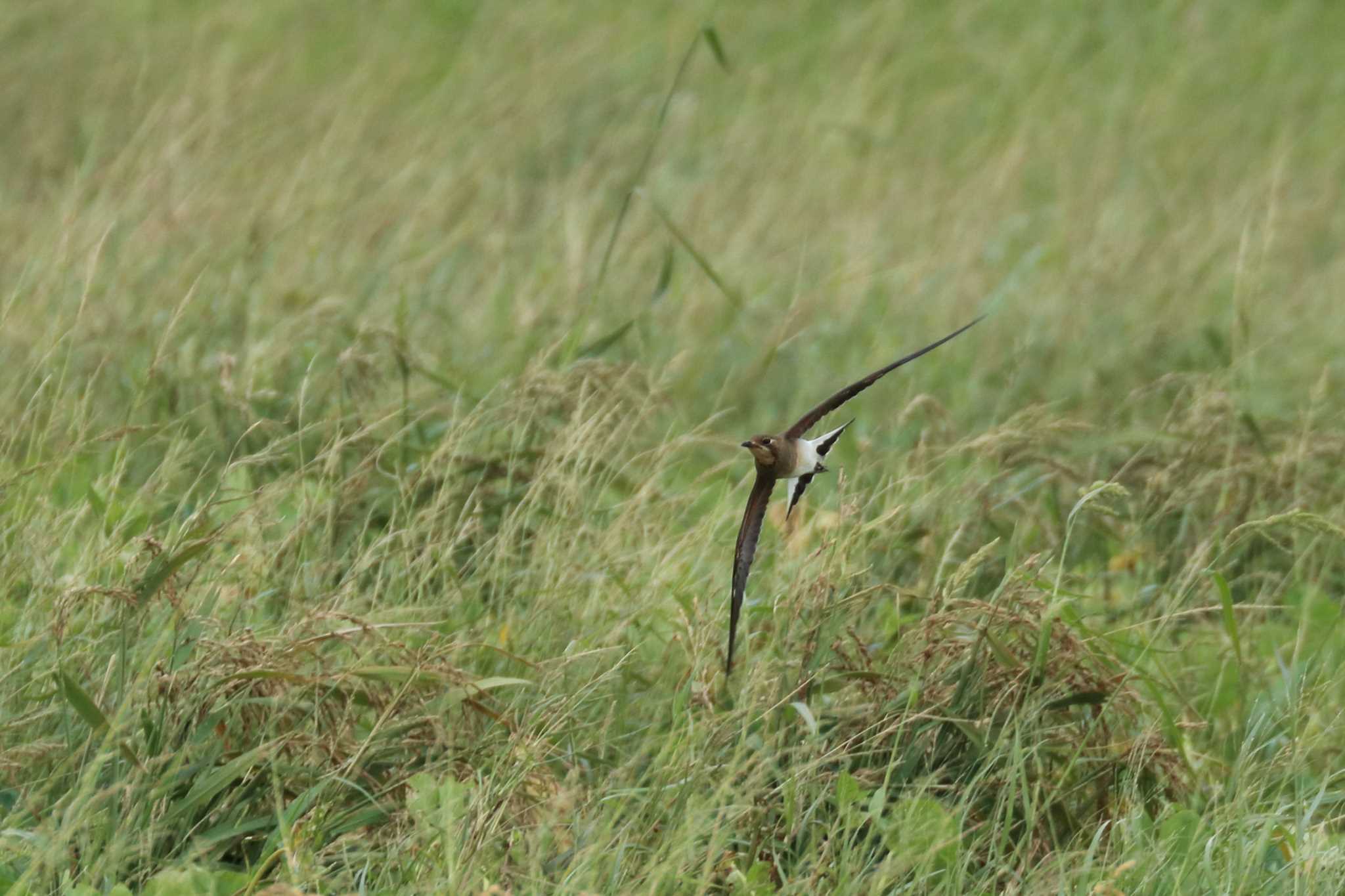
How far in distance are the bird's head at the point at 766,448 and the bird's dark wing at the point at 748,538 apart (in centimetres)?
2

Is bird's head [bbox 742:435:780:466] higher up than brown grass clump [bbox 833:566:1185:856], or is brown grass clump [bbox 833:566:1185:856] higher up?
bird's head [bbox 742:435:780:466]

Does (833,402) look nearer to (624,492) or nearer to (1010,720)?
(1010,720)

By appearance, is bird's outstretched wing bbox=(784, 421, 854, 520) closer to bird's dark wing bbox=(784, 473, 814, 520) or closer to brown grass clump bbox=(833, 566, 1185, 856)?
bird's dark wing bbox=(784, 473, 814, 520)

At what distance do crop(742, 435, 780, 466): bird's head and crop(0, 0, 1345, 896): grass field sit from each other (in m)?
0.28

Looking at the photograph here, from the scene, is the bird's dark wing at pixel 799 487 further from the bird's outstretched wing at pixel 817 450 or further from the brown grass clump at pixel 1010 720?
the brown grass clump at pixel 1010 720

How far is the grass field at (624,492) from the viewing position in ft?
7.43

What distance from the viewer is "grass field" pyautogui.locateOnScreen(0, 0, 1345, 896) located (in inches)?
89.2

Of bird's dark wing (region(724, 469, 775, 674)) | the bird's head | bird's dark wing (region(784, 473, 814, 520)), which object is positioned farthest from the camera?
bird's dark wing (region(784, 473, 814, 520))

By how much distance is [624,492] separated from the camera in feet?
10.8

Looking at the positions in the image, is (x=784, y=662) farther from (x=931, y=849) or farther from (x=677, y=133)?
(x=677, y=133)

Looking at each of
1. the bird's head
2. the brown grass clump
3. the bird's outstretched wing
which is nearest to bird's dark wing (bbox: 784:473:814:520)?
the bird's outstretched wing

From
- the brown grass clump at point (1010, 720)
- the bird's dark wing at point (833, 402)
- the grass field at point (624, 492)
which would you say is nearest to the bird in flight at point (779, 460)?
the bird's dark wing at point (833, 402)

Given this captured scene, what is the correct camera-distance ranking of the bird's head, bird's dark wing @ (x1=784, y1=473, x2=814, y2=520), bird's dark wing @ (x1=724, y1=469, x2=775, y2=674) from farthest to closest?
bird's dark wing @ (x1=784, y1=473, x2=814, y2=520), the bird's head, bird's dark wing @ (x1=724, y1=469, x2=775, y2=674)

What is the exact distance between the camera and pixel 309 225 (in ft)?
15.5
